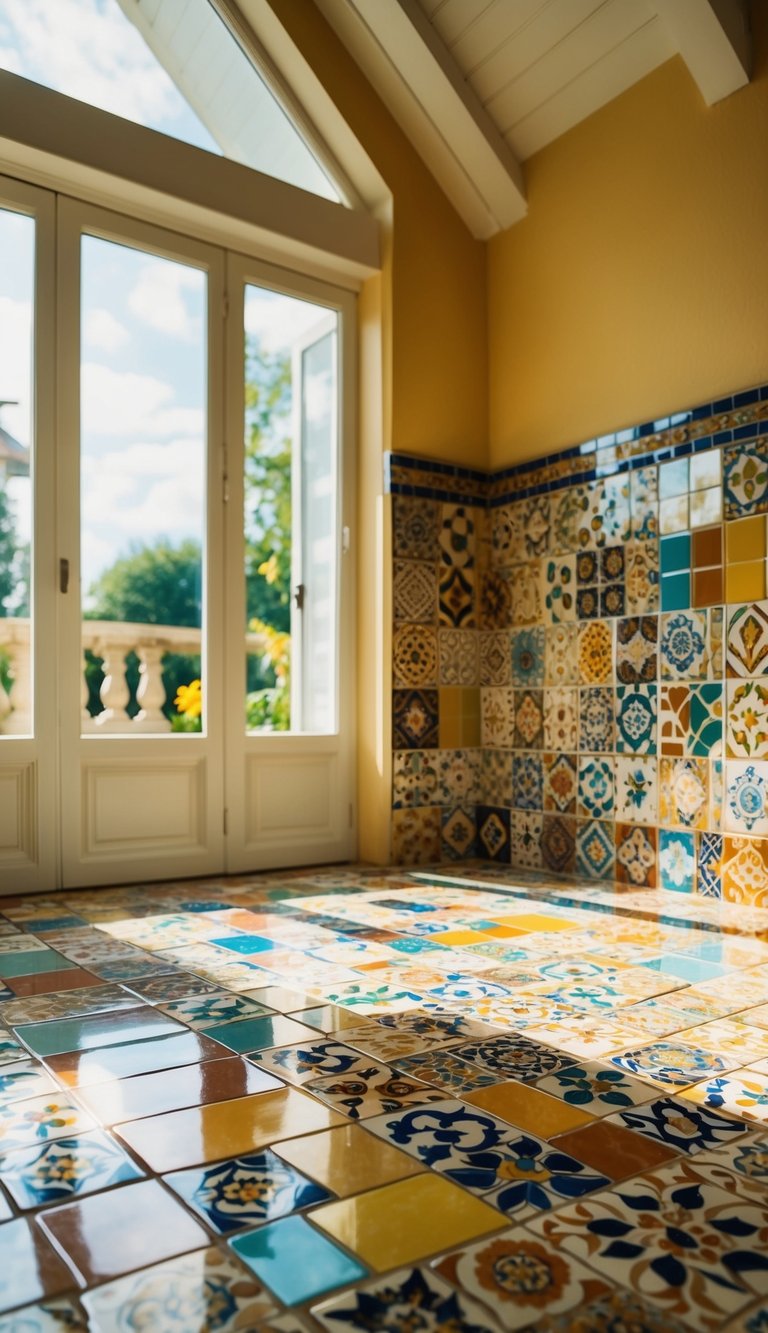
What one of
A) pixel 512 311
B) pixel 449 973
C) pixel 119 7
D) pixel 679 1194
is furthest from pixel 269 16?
pixel 679 1194

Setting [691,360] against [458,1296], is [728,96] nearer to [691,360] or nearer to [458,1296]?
[691,360]

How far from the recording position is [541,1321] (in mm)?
1042

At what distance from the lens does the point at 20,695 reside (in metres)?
3.42

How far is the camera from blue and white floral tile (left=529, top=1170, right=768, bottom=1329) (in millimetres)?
1091

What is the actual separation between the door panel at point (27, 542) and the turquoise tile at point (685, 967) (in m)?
2.08

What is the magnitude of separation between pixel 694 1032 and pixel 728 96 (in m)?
3.09

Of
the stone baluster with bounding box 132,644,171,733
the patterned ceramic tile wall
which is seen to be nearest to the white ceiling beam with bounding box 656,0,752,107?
the patterned ceramic tile wall

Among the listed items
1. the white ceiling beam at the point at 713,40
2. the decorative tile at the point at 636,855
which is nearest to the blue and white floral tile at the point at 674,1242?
the decorative tile at the point at 636,855

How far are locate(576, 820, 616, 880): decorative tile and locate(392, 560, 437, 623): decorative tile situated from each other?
3.55ft

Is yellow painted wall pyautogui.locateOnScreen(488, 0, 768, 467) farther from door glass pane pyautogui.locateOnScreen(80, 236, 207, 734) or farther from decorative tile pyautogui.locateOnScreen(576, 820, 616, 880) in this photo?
decorative tile pyautogui.locateOnScreen(576, 820, 616, 880)

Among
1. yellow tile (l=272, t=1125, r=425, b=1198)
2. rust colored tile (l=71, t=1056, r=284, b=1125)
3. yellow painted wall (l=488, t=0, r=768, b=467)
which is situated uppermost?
yellow painted wall (l=488, t=0, r=768, b=467)

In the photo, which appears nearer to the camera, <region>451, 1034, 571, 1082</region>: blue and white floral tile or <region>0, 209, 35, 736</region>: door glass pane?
<region>451, 1034, 571, 1082</region>: blue and white floral tile

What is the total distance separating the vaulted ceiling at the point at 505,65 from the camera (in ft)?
11.2

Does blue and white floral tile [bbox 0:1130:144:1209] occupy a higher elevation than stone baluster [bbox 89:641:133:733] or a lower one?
lower
